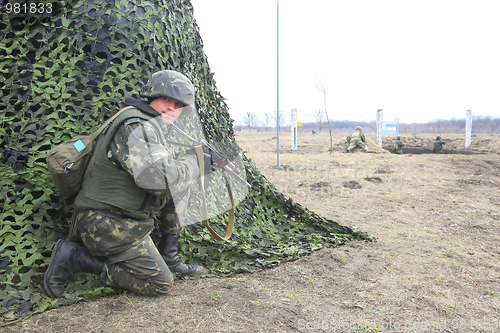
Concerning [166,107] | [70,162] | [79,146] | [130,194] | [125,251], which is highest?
[166,107]

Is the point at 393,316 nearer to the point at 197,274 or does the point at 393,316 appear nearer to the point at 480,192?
the point at 197,274

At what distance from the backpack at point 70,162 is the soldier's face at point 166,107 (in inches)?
8.2

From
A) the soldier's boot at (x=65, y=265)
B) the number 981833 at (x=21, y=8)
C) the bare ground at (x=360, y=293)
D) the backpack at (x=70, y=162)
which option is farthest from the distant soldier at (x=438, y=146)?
the number 981833 at (x=21, y=8)

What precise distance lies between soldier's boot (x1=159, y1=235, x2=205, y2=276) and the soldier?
332mm

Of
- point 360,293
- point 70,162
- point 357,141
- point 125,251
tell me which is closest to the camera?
point 70,162

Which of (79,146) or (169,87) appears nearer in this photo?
(79,146)

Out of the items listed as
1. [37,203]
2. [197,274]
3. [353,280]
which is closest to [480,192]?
[353,280]

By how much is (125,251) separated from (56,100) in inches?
54.5

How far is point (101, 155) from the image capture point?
2.59 meters

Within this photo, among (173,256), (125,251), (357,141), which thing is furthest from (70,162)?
(357,141)

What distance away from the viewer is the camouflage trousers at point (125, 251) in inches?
102

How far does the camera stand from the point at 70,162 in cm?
254

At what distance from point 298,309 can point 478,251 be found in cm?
277

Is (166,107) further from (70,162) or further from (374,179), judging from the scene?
(374,179)
